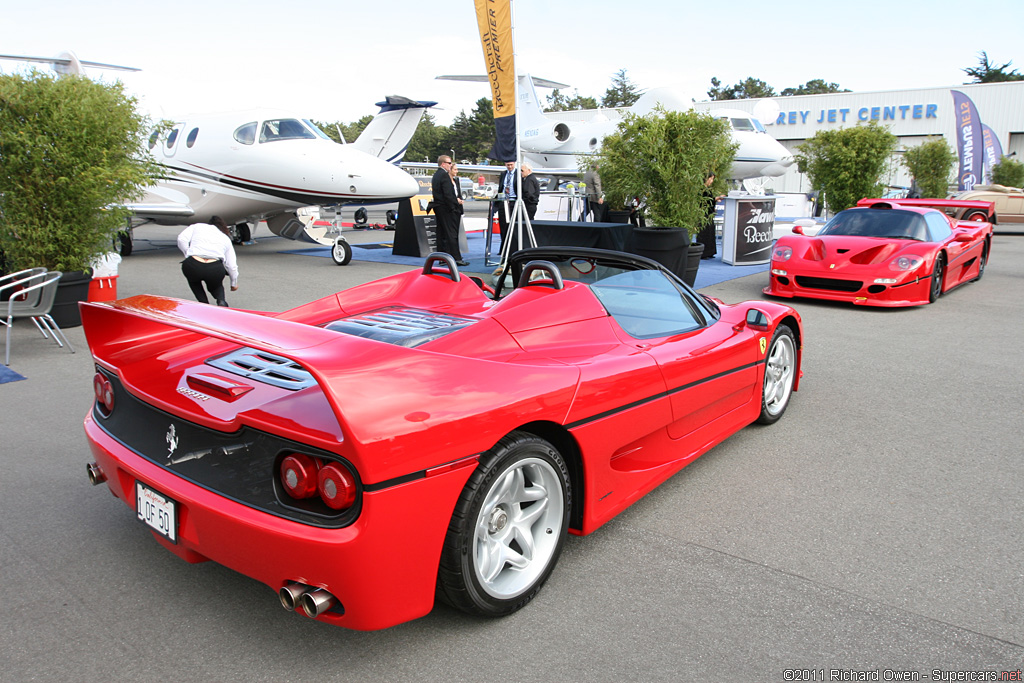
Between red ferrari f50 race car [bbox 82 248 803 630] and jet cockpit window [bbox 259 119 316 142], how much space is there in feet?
39.1

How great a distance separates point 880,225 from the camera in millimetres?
9109

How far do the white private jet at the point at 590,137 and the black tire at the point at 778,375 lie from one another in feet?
63.3

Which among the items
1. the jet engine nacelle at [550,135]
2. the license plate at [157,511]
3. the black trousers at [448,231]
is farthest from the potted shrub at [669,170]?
the jet engine nacelle at [550,135]

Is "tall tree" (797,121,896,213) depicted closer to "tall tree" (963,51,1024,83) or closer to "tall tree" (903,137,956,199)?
"tall tree" (903,137,956,199)

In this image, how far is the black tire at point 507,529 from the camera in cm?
221

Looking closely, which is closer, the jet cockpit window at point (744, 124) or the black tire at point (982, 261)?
the black tire at point (982, 261)

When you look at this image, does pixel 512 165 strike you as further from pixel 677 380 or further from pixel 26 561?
pixel 26 561

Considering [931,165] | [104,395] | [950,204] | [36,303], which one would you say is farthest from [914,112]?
[104,395]

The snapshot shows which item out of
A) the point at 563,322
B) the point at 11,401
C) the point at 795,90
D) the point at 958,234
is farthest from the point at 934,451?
the point at 795,90

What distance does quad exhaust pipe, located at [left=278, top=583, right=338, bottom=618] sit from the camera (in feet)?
6.57

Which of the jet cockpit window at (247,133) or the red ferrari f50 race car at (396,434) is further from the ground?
the jet cockpit window at (247,133)

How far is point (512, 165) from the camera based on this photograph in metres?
11.3

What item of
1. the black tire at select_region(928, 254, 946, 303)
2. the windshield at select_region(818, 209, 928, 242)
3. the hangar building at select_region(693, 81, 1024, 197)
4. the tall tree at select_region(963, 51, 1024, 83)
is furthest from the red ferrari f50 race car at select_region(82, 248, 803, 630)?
the tall tree at select_region(963, 51, 1024, 83)

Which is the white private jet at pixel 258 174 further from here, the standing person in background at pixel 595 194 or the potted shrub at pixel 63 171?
the potted shrub at pixel 63 171
